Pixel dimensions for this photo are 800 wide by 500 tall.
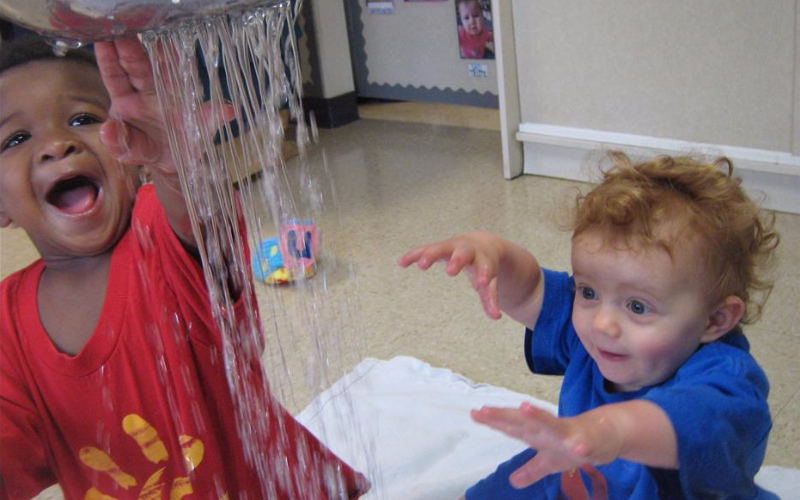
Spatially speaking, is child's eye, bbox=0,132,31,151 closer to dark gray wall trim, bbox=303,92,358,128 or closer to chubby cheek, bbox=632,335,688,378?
chubby cheek, bbox=632,335,688,378

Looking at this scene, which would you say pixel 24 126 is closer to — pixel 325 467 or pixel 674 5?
pixel 325 467

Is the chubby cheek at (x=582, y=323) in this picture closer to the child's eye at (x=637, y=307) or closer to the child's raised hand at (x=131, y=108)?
the child's eye at (x=637, y=307)

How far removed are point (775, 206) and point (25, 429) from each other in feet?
4.85

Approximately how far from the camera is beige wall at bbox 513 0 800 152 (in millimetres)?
1713

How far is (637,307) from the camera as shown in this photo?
76 cm

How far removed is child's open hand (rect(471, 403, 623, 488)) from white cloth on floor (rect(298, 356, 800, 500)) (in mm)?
550

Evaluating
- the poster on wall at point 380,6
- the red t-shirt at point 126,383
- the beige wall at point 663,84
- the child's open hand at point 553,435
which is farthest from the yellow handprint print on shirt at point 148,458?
the poster on wall at point 380,6

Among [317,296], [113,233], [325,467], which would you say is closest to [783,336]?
Answer: [325,467]

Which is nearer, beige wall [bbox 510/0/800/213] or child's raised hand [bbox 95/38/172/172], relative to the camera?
child's raised hand [bbox 95/38/172/172]

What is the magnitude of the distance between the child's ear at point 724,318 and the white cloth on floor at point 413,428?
383 millimetres

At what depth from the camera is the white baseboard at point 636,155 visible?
5.70 feet

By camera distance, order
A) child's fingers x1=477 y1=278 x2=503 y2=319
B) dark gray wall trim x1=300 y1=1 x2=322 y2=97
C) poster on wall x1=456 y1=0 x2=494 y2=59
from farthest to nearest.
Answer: dark gray wall trim x1=300 y1=1 x2=322 y2=97 < poster on wall x1=456 y1=0 x2=494 y2=59 < child's fingers x1=477 y1=278 x2=503 y2=319

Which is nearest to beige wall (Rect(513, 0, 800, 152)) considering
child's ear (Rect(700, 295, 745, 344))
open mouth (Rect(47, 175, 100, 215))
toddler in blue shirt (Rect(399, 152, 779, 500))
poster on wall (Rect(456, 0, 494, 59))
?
poster on wall (Rect(456, 0, 494, 59))

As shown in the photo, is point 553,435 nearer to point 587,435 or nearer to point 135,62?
point 587,435
